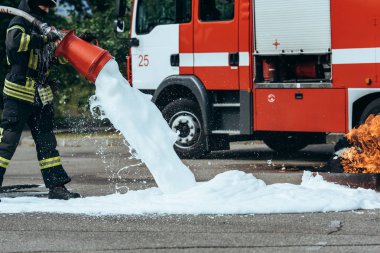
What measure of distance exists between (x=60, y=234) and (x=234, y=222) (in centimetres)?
132

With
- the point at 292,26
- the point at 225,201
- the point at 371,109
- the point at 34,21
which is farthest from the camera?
the point at 292,26

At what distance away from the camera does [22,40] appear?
9000mm

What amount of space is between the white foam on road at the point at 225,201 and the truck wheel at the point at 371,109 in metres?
3.07

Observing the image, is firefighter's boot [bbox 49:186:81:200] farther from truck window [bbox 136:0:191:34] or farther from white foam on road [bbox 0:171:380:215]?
truck window [bbox 136:0:191:34]

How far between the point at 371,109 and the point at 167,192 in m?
4.12

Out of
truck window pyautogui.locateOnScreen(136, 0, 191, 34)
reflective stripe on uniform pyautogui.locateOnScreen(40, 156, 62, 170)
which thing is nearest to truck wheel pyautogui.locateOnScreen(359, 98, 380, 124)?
truck window pyautogui.locateOnScreen(136, 0, 191, 34)

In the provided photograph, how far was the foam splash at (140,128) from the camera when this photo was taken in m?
9.07

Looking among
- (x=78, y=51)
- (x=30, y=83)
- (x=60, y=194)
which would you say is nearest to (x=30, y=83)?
(x=30, y=83)

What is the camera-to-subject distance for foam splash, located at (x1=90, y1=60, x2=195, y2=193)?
9.07 m

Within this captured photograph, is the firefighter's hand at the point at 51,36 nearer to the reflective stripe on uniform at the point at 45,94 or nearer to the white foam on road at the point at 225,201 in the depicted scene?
the reflective stripe on uniform at the point at 45,94

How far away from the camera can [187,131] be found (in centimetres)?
1445

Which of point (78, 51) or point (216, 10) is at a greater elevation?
point (216, 10)

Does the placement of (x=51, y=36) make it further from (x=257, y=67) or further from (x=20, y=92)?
(x=257, y=67)

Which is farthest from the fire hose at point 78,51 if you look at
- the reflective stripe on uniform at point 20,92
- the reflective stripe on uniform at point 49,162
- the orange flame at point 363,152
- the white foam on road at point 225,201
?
the orange flame at point 363,152
